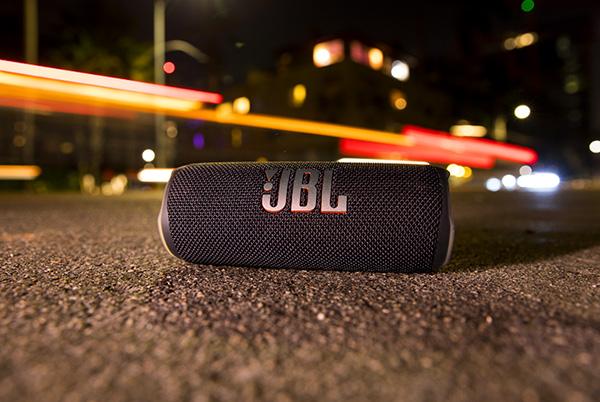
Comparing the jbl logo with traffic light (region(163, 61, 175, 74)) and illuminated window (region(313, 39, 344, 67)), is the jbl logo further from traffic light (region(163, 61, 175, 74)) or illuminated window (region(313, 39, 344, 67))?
illuminated window (region(313, 39, 344, 67))

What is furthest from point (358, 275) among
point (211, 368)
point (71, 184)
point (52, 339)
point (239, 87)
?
point (239, 87)

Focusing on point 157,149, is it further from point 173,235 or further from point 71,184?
point 173,235

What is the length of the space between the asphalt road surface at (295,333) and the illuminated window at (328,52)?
Answer: 1028 inches

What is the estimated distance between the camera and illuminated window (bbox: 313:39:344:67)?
26500mm

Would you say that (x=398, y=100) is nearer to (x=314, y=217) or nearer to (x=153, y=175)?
(x=153, y=175)

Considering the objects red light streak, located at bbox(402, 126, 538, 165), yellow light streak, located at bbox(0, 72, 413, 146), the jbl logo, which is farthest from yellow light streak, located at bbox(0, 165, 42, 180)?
the jbl logo

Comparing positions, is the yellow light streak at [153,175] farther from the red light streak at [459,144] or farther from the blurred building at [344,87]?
the blurred building at [344,87]

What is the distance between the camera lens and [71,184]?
12914 millimetres

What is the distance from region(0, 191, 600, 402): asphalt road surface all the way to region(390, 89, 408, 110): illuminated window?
28579 mm

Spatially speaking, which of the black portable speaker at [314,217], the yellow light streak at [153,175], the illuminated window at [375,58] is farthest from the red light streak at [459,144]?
the black portable speaker at [314,217]

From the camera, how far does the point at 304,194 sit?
147 cm

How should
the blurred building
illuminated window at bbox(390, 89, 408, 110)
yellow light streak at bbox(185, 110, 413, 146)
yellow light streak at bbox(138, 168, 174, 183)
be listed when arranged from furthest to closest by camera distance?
illuminated window at bbox(390, 89, 408, 110), the blurred building, yellow light streak at bbox(138, 168, 174, 183), yellow light streak at bbox(185, 110, 413, 146)

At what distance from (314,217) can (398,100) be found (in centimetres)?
2964

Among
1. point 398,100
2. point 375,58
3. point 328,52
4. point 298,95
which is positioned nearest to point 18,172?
point 298,95
